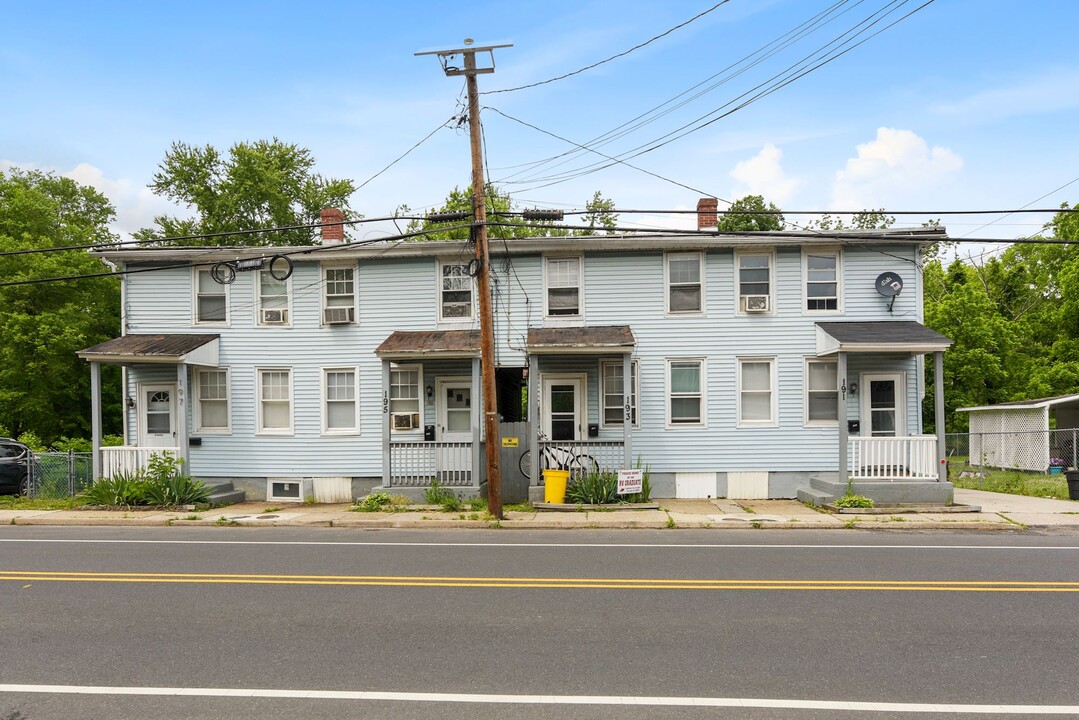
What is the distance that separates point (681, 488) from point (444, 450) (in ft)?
18.8

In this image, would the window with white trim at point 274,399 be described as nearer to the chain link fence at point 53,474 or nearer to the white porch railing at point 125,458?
the white porch railing at point 125,458

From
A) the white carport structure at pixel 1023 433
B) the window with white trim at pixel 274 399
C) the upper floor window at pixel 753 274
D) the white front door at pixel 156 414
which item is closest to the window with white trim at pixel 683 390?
the upper floor window at pixel 753 274

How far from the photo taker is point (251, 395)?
18.3m

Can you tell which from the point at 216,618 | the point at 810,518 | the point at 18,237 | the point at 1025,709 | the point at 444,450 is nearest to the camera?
the point at 1025,709

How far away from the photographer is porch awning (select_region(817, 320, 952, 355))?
15227 mm

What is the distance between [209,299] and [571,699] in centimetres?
1669

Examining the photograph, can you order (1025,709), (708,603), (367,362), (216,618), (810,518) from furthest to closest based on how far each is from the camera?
1. (367,362)
2. (810,518)
3. (708,603)
4. (216,618)
5. (1025,709)

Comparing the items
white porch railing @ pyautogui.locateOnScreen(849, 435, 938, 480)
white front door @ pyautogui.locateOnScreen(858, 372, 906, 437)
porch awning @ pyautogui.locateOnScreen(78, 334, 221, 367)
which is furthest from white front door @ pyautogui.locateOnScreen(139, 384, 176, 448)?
white front door @ pyautogui.locateOnScreen(858, 372, 906, 437)

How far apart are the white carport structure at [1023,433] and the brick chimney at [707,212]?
11.5m

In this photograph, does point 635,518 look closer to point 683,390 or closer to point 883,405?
point 683,390

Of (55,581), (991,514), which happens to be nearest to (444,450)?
(55,581)

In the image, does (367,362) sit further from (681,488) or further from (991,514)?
(991,514)

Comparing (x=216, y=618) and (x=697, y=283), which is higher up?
(x=697, y=283)

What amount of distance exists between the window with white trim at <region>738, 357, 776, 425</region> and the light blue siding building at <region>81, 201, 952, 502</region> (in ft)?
0.15
